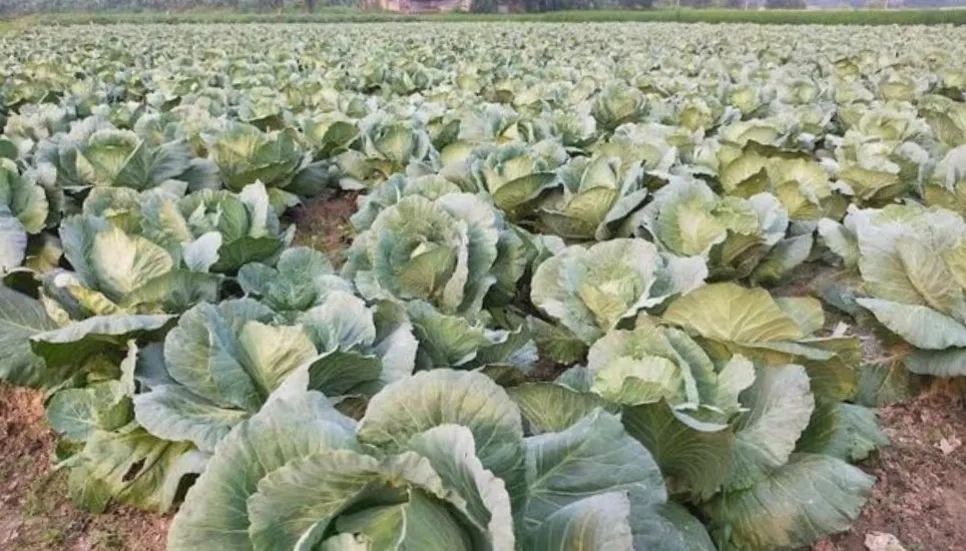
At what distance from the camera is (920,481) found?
8.00 ft

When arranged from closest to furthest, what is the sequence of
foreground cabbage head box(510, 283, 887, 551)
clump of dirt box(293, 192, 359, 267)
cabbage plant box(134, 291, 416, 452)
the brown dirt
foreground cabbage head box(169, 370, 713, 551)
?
foreground cabbage head box(169, 370, 713, 551), foreground cabbage head box(510, 283, 887, 551), cabbage plant box(134, 291, 416, 452), the brown dirt, clump of dirt box(293, 192, 359, 267)

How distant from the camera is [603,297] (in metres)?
Result: 2.59

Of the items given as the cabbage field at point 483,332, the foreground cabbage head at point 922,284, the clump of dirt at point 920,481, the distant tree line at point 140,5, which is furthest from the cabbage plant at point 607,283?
the distant tree line at point 140,5

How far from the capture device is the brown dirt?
7.38 ft

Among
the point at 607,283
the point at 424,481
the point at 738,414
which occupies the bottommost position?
the point at 738,414

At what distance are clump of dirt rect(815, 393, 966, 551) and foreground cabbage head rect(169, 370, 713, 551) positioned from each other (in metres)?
0.97

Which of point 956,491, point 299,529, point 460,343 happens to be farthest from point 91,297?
Result: point 956,491

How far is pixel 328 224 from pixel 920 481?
3.56m

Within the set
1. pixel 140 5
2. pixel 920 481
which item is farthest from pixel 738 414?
pixel 140 5

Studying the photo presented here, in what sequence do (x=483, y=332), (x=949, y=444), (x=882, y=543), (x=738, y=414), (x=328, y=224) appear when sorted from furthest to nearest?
Result: (x=328, y=224)
(x=949, y=444)
(x=483, y=332)
(x=882, y=543)
(x=738, y=414)

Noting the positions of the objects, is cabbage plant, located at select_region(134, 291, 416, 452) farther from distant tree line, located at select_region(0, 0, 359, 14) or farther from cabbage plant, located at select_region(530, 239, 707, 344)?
distant tree line, located at select_region(0, 0, 359, 14)

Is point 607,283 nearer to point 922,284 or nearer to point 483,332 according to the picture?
point 483,332

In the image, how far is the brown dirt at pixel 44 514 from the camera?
7.38 feet

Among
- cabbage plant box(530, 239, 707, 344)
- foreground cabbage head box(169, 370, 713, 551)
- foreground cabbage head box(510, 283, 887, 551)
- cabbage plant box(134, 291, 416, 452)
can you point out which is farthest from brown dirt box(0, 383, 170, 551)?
cabbage plant box(530, 239, 707, 344)
